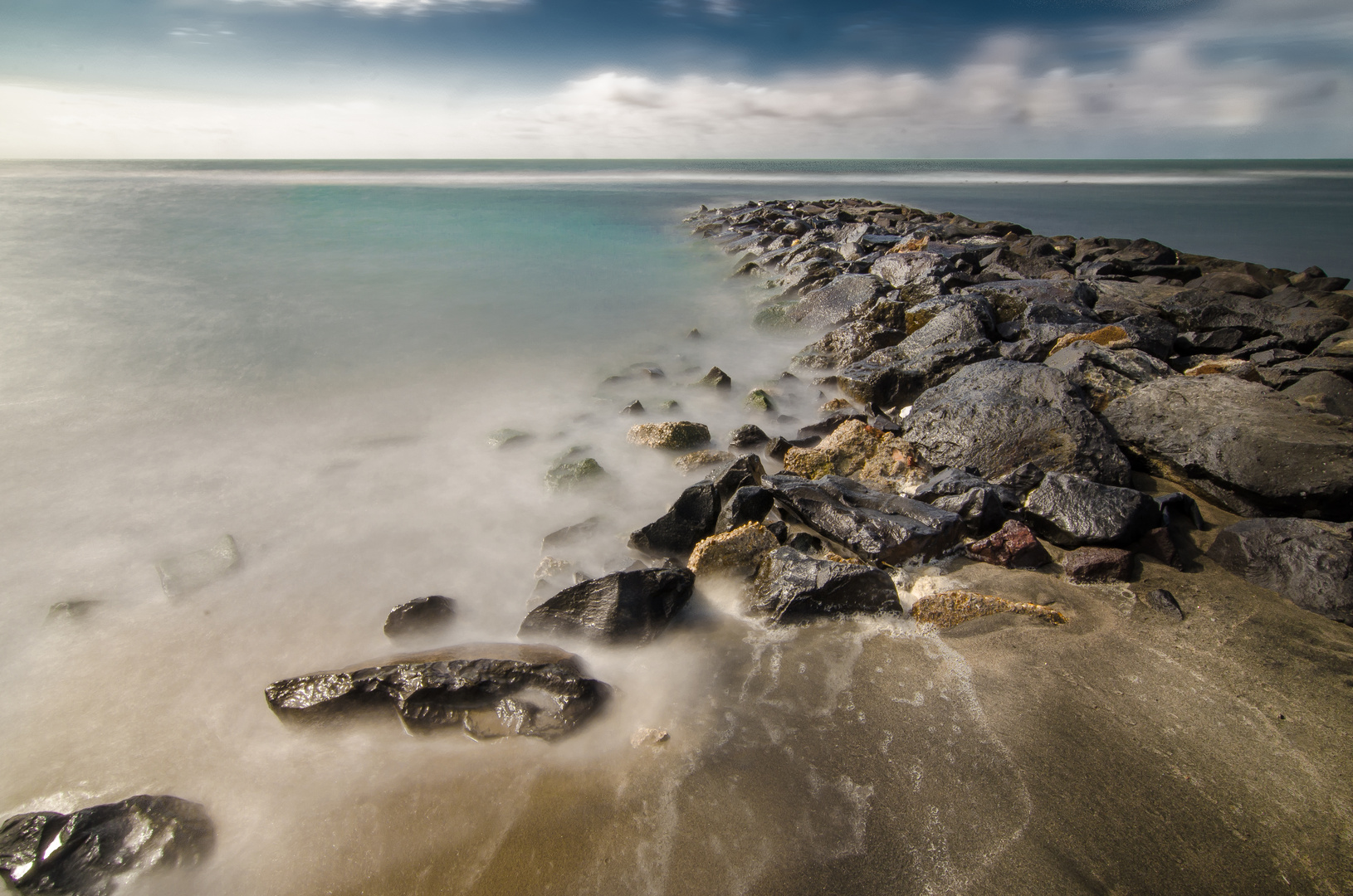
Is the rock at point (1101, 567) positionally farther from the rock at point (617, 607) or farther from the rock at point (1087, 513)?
the rock at point (617, 607)

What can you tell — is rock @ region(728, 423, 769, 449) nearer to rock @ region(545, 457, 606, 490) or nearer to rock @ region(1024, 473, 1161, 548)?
rock @ region(545, 457, 606, 490)

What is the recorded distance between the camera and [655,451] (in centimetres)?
419

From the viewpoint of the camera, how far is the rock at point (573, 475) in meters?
3.77

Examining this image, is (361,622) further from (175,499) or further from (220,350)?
(220,350)

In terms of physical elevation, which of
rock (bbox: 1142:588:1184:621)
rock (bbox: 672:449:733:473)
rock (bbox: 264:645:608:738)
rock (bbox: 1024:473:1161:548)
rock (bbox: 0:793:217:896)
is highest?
rock (bbox: 1024:473:1161:548)

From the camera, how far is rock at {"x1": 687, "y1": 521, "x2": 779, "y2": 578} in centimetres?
275

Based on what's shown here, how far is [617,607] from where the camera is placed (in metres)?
2.43

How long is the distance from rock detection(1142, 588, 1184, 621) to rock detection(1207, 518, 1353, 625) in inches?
17.0

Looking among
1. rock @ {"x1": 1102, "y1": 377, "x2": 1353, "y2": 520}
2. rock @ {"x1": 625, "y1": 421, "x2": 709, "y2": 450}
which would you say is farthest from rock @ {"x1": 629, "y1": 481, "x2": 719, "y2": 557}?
rock @ {"x1": 1102, "y1": 377, "x2": 1353, "y2": 520}

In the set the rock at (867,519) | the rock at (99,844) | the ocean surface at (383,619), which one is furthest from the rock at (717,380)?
the rock at (99,844)

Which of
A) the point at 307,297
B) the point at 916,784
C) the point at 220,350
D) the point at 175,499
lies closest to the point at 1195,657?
the point at 916,784

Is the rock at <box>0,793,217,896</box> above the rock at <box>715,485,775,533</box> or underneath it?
underneath

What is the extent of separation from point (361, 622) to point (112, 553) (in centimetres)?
169

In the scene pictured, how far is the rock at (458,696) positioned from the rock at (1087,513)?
2.15m
